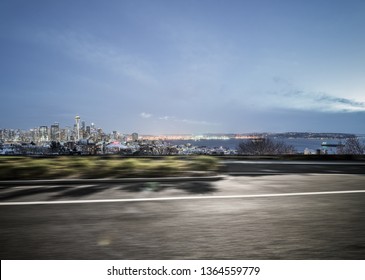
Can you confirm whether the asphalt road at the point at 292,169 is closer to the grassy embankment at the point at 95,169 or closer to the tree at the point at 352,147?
the grassy embankment at the point at 95,169

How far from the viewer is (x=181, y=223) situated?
5887 mm

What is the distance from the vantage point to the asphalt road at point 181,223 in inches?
175

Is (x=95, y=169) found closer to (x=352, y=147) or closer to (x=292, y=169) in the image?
(x=292, y=169)

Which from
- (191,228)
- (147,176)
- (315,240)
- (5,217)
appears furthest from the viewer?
(147,176)

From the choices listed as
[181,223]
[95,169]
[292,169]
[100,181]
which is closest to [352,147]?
[292,169]

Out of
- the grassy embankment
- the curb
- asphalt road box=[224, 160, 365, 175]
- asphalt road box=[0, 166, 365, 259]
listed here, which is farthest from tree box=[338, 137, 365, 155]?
asphalt road box=[0, 166, 365, 259]

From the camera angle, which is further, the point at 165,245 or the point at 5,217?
the point at 5,217

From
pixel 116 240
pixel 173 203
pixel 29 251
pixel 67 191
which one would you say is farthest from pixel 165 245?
pixel 67 191

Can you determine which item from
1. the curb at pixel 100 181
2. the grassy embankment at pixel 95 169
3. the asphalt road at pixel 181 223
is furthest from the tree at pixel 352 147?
the asphalt road at pixel 181 223

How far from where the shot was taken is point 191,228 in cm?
554

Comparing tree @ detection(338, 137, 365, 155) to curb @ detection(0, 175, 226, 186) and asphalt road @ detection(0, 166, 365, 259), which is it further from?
asphalt road @ detection(0, 166, 365, 259)
